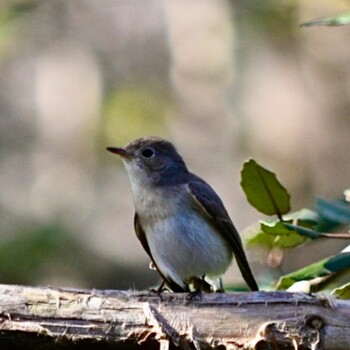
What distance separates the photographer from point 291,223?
401cm

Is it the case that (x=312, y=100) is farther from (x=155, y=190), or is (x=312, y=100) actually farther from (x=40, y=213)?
(x=155, y=190)

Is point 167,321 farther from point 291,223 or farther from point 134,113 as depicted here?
point 134,113

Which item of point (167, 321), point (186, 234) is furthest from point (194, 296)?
point (186, 234)

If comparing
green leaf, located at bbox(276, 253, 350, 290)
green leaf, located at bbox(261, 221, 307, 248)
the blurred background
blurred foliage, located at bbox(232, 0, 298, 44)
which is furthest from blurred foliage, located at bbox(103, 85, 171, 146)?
green leaf, located at bbox(276, 253, 350, 290)

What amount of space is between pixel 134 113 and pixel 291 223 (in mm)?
4376

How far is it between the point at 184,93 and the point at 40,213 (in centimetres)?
145

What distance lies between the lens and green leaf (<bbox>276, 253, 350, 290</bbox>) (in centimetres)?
360

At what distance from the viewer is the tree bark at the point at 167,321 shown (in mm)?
3371

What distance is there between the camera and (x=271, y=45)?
8.41m

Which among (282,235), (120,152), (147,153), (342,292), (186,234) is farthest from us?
(147,153)

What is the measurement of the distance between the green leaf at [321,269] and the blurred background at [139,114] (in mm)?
4006

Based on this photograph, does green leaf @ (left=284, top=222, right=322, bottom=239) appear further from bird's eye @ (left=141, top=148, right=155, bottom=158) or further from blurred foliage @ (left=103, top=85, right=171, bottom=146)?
blurred foliage @ (left=103, top=85, right=171, bottom=146)

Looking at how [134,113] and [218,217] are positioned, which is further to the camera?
[134,113]

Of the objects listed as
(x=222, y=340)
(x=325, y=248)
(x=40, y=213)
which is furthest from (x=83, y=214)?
(x=222, y=340)
